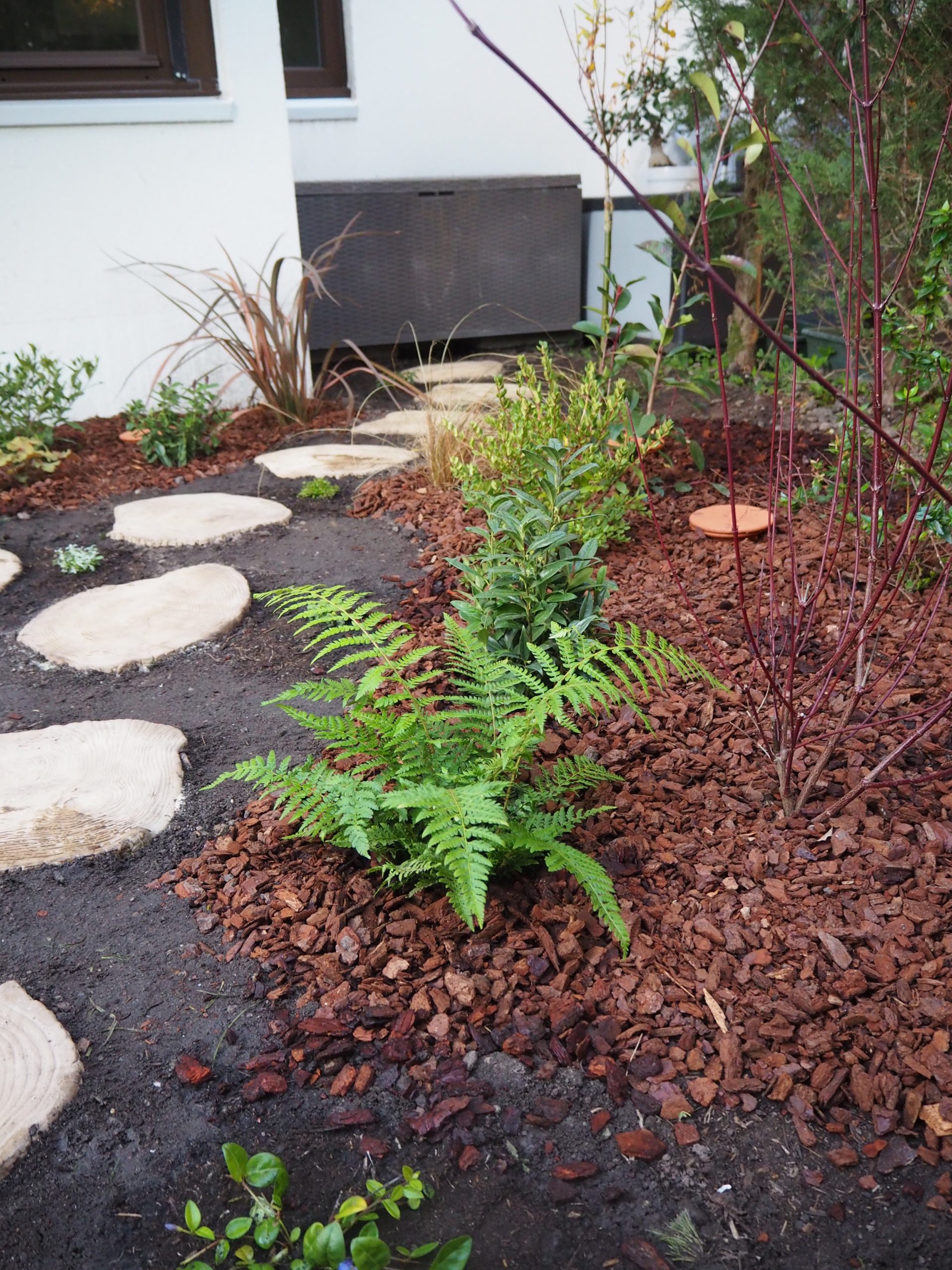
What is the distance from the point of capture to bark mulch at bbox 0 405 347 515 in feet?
13.4

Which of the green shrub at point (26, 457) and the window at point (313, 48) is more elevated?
the window at point (313, 48)

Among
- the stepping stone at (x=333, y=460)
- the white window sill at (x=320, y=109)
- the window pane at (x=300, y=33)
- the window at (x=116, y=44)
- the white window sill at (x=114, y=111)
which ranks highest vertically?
the window pane at (x=300, y=33)

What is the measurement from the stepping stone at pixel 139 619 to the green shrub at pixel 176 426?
143 centimetres

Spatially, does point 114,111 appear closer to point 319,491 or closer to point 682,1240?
point 319,491

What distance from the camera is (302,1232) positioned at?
1.26m

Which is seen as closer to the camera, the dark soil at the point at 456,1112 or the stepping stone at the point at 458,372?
the dark soil at the point at 456,1112

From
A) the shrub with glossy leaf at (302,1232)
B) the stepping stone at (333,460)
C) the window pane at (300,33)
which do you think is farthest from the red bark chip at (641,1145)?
the window pane at (300,33)

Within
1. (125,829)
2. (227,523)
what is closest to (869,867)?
(125,829)

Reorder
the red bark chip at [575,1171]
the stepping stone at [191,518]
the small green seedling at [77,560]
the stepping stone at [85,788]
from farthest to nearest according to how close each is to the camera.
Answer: the stepping stone at [191,518] < the small green seedling at [77,560] < the stepping stone at [85,788] < the red bark chip at [575,1171]

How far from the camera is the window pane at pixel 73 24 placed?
466 centimetres

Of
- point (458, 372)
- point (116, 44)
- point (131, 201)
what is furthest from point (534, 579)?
point (116, 44)

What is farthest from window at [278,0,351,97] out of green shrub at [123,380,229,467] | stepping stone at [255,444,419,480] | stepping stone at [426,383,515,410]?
stepping stone at [255,444,419,480]

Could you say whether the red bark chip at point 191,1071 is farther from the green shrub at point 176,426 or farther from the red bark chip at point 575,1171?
A: the green shrub at point 176,426

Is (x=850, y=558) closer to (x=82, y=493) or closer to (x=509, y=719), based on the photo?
(x=509, y=719)
